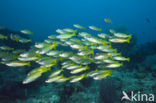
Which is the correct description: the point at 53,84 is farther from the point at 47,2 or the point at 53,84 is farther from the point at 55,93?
the point at 47,2

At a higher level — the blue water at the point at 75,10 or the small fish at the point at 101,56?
the blue water at the point at 75,10

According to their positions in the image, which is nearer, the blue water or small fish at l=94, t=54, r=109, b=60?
small fish at l=94, t=54, r=109, b=60

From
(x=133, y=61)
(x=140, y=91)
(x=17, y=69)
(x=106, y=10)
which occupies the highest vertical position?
(x=106, y=10)

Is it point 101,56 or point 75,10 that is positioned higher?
point 75,10

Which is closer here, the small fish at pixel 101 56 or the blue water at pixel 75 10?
the small fish at pixel 101 56

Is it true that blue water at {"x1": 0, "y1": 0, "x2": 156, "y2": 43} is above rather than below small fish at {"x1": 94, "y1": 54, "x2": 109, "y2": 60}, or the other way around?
above

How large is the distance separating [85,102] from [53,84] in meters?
2.61

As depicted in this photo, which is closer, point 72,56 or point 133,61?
point 72,56

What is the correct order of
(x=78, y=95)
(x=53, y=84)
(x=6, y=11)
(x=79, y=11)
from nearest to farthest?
1. (x=78, y=95)
2. (x=53, y=84)
3. (x=6, y=11)
4. (x=79, y=11)

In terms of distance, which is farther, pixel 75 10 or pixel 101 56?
pixel 75 10

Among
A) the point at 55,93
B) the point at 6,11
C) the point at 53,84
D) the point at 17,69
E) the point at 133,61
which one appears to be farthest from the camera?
the point at 6,11

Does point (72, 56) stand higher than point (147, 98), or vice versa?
point (72, 56)


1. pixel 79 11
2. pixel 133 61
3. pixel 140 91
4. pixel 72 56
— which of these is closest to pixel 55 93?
pixel 72 56

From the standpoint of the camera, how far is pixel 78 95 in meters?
5.96
